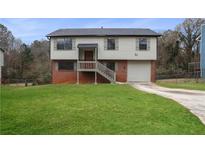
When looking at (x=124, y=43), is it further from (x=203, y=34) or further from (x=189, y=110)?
(x=189, y=110)

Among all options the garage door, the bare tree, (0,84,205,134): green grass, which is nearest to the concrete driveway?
the garage door

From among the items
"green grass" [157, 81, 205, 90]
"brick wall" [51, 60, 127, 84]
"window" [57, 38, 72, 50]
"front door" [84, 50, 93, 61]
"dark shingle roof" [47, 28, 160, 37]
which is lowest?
"green grass" [157, 81, 205, 90]

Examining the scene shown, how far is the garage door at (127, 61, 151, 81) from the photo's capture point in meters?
8.74

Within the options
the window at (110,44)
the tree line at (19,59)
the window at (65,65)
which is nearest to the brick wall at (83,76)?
the window at (65,65)

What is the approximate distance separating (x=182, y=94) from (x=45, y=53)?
3.96 meters

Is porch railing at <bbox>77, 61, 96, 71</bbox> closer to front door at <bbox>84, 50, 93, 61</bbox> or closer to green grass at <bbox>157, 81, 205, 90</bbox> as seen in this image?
front door at <bbox>84, 50, 93, 61</bbox>

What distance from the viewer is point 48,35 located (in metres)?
7.98

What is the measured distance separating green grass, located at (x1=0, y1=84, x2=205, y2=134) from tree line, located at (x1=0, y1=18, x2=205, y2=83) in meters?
0.41

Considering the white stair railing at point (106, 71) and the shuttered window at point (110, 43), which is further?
the shuttered window at point (110, 43)

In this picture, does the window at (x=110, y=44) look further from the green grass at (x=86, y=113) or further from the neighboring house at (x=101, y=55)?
the green grass at (x=86, y=113)

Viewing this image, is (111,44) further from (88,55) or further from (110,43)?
(88,55)

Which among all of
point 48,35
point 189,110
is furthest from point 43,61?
point 189,110

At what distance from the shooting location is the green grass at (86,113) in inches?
238

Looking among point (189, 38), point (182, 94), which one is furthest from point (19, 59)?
point (182, 94)
